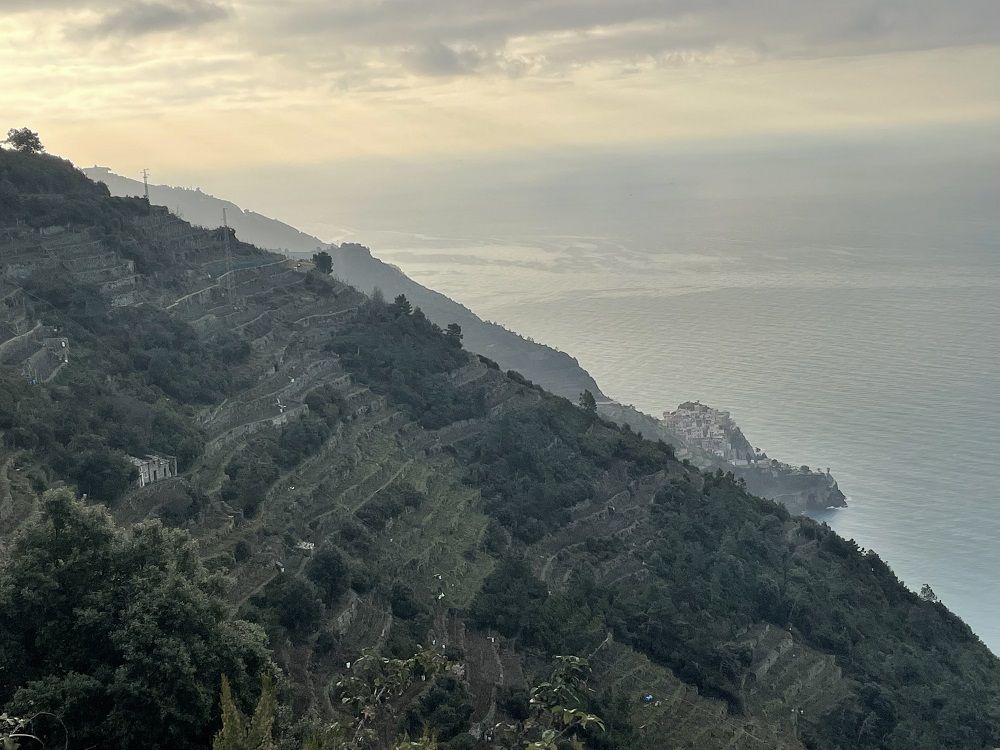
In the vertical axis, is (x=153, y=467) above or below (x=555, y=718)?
above

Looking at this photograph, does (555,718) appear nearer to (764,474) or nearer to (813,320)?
(764,474)

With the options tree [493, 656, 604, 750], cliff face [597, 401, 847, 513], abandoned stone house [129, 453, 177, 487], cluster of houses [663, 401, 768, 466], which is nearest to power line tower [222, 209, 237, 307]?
abandoned stone house [129, 453, 177, 487]

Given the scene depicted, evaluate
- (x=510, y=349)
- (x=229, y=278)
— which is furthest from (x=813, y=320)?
(x=229, y=278)

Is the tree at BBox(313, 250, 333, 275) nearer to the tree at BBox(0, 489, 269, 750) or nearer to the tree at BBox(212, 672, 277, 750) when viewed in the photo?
the tree at BBox(0, 489, 269, 750)

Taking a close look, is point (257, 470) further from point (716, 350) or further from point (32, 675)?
point (716, 350)

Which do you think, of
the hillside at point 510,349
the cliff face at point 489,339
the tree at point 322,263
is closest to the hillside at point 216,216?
the hillside at point 510,349

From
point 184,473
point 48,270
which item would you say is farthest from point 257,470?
A: point 48,270

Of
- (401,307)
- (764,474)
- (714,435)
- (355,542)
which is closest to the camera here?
(355,542)
